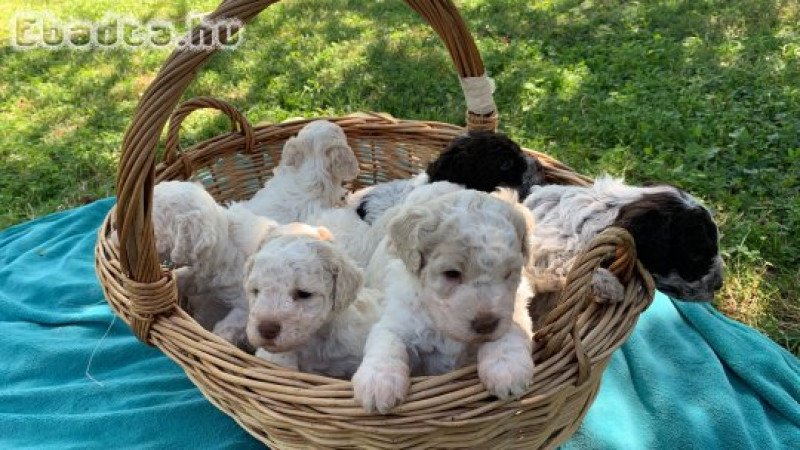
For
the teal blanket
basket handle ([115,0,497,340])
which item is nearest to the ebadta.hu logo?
the teal blanket

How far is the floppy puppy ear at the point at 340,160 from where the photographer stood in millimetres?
4273

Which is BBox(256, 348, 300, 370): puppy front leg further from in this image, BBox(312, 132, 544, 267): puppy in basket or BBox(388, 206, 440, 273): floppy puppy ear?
BBox(312, 132, 544, 267): puppy in basket

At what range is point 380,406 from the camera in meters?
2.29

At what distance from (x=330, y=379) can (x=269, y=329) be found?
0.36 metres

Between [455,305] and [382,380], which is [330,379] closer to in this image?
[382,380]

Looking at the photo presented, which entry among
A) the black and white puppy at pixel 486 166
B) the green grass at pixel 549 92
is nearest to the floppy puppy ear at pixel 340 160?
the black and white puppy at pixel 486 166

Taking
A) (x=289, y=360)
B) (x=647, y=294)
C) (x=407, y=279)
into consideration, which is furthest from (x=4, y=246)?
(x=647, y=294)

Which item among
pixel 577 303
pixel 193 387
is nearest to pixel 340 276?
pixel 577 303

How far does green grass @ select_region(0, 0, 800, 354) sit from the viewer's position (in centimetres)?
564

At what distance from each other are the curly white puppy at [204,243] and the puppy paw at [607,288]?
1496mm

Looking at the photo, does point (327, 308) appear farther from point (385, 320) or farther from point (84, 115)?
point (84, 115)

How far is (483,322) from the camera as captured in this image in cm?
242

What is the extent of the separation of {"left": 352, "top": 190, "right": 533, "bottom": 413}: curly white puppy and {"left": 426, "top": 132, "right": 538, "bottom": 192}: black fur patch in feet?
3.87

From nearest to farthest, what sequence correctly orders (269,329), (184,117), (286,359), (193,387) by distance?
1. (269,329)
2. (286,359)
3. (193,387)
4. (184,117)
